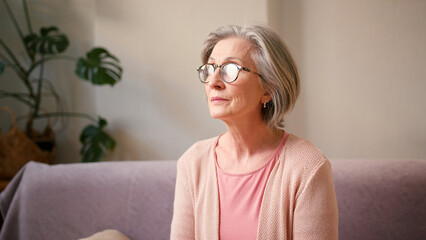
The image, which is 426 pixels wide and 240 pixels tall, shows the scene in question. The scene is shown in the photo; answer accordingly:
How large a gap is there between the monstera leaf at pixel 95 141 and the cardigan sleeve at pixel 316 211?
2.20 meters

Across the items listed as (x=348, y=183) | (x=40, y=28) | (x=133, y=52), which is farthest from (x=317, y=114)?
(x=40, y=28)

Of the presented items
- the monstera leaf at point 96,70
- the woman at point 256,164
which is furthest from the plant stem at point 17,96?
the woman at point 256,164

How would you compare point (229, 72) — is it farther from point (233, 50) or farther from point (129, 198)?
point (129, 198)

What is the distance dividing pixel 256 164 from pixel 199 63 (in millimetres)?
1858

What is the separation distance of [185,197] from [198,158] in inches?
5.4

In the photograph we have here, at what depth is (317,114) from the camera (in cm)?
305

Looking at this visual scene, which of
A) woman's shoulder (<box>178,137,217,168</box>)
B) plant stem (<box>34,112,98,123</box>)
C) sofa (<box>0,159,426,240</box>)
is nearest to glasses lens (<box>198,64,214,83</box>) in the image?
woman's shoulder (<box>178,137,217,168</box>)

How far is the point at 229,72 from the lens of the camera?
135 cm

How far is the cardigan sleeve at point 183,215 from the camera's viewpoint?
1.48 metres

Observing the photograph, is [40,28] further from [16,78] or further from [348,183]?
[348,183]

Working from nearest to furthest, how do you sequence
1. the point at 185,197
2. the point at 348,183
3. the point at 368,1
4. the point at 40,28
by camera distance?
the point at 185,197, the point at 348,183, the point at 368,1, the point at 40,28

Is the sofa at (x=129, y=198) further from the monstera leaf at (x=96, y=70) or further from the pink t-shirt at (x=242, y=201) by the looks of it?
the monstera leaf at (x=96, y=70)

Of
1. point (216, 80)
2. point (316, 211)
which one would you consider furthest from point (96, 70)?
point (316, 211)

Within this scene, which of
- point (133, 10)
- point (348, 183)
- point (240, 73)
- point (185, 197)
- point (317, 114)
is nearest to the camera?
point (240, 73)
